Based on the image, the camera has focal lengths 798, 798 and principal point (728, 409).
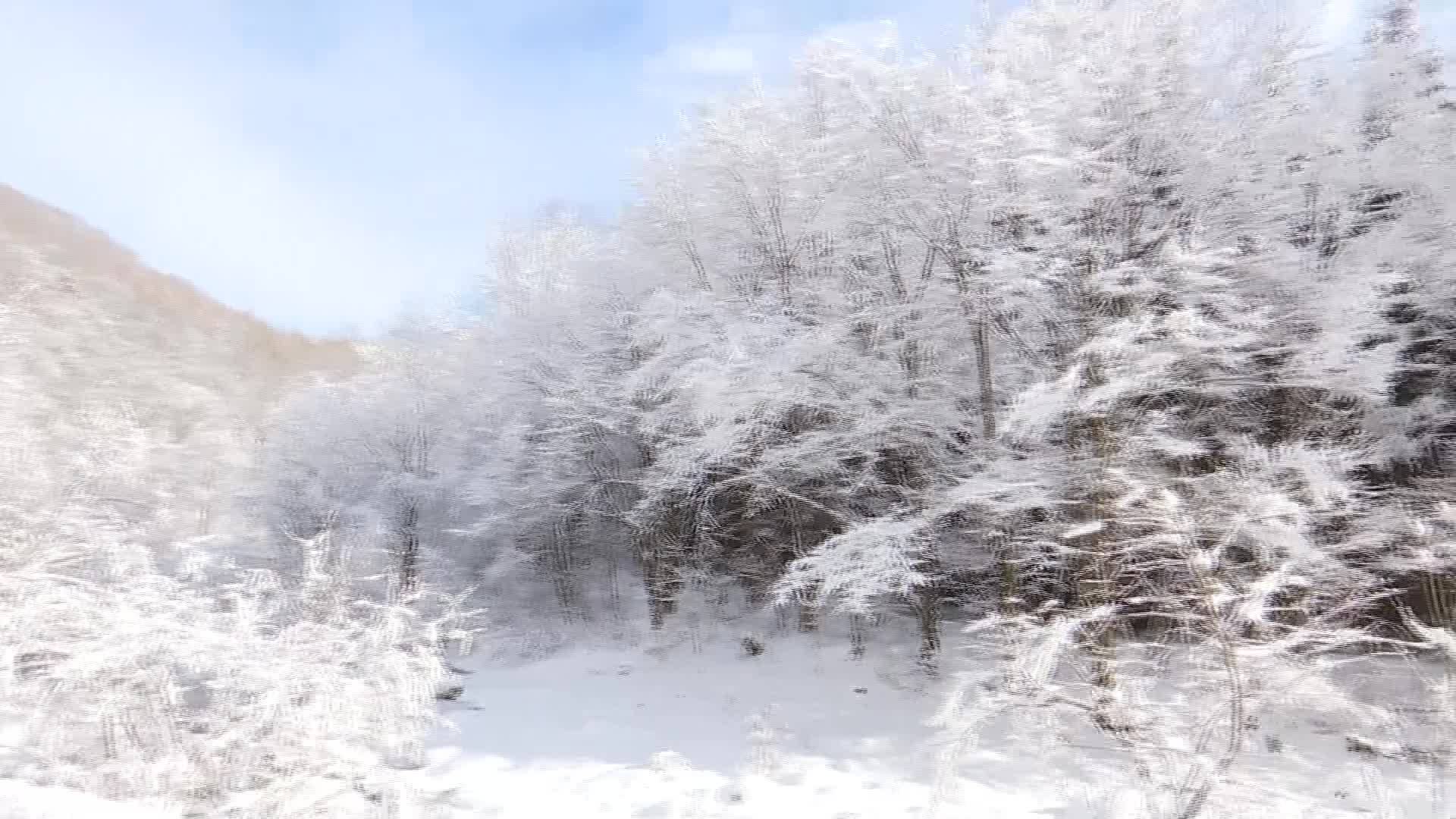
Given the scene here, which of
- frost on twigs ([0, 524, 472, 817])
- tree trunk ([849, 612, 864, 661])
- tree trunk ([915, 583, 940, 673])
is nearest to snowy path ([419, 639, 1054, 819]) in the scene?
tree trunk ([849, 612, 864, 661])

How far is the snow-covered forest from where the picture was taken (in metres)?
6.31

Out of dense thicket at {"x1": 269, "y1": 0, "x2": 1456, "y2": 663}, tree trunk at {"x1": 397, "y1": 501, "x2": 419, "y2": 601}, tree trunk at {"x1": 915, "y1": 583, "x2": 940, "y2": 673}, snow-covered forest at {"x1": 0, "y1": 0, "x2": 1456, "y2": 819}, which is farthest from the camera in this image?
tree trunk at {"x1": 397, "y1": 501, "x2": 419, "y2": 601}

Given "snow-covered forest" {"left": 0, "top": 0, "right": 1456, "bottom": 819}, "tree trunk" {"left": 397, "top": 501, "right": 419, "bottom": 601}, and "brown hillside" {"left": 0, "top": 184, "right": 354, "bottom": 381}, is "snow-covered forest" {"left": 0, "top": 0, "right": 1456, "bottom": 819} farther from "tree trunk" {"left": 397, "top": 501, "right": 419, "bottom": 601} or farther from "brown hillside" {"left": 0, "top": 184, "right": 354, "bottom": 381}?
"brown hillside" {"left": 0, "top": 184, "right": 354, "bottom": 381}

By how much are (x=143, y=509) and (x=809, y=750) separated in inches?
505

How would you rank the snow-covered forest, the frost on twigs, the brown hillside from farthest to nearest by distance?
the brown hillside, the snow-covered forest, the frost on twigs

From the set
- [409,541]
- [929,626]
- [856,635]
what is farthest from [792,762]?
[409,541]

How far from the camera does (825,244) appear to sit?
39.0 feet

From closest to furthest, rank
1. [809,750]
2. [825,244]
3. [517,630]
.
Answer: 1. [809,750]
2. [825,244]
3. [517,630]

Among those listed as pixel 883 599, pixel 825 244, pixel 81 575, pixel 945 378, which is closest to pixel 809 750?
pixel 883 599

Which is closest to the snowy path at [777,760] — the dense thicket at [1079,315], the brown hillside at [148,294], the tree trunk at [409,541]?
the dense thicket at [1079,315]

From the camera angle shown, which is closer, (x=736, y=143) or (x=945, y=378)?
(x=945, y=378)

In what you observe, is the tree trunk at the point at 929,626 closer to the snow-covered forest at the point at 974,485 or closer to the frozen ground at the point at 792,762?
the snow-covered forest at the point at 974,485

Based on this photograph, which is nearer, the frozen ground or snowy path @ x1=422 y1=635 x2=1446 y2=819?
the frozen ground

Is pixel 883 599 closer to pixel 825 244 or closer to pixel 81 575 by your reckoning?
pixel 825 244
